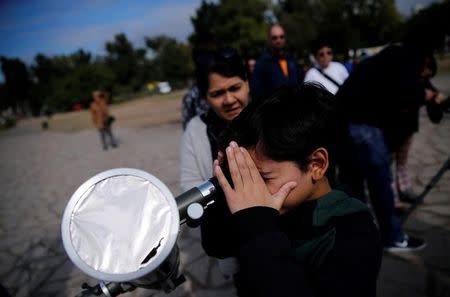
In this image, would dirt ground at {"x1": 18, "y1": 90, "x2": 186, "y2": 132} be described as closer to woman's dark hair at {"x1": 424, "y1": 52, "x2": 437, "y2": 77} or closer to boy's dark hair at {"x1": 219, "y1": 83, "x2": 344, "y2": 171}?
woman's dark hair at {"x1": 424, "y1": 52, "x2": 437, "y2": 77}

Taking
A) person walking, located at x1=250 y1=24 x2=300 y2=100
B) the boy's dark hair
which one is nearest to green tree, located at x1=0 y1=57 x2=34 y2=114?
person walking, located at x1=250 y1=24 x2=300 y2=100

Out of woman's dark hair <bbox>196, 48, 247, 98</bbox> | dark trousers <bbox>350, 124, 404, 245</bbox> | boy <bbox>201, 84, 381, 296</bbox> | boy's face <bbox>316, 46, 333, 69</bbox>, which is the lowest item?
dark trousers <bbox>350, 124, 404, 245</bbox>

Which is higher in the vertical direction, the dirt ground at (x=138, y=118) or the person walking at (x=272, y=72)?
the person walking at (x=272, y=72)

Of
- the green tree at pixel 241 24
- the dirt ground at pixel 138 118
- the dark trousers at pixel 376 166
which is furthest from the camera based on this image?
the green tree at pixel 241 24

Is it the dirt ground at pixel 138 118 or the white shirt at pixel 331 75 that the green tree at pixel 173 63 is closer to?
the dirt ground at pixel 138 118

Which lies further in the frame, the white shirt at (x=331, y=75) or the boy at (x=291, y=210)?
the white shirt at (x=331, y=75)

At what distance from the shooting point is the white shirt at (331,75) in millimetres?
3317

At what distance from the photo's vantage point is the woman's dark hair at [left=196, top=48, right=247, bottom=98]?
1797 millimetres

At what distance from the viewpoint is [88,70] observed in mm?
50781

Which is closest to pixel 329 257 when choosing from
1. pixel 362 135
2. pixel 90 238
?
pixel 90 238

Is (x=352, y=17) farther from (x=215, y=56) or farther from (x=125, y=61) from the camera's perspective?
(x=215, y=56)

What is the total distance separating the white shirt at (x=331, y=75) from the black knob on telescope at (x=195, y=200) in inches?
110

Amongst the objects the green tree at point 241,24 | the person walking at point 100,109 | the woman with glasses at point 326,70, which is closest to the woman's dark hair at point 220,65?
the woman with glasses at point 326,70

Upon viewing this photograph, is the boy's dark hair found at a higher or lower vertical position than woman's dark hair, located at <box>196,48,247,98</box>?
lower
